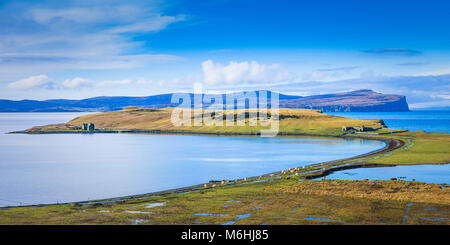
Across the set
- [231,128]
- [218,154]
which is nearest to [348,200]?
[218,154]

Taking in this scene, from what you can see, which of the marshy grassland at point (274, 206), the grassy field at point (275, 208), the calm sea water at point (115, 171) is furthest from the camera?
the calm sea water at point (115, 171)

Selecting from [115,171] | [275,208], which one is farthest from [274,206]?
[115,171]

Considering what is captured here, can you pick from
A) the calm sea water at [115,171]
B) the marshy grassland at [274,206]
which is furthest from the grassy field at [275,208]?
the calm sea water at [115,171]

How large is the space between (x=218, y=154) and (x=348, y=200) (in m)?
53.5

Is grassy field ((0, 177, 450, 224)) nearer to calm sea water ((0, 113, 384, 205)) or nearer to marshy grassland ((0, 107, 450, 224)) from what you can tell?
marshy grassland ((0, 107, 450, 224))

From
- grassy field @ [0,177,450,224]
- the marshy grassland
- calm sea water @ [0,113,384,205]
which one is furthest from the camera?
calm sea water @ [0,113,384,205]

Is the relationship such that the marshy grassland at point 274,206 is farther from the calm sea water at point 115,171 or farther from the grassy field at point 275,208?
the calm sea water at point 115,171

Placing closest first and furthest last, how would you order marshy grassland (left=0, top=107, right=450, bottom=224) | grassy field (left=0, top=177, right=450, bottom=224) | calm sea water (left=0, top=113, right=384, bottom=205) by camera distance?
grassy field (left=0, top=177, right=450, bottom=224)
marshy grassland (left=0, top=107, right=450, bottom=224)
calm sea water (left=0, top=113, right=384, bottom=205)

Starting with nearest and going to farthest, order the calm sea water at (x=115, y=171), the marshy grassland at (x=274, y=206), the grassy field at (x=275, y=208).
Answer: the grassy field at (x=275, y=208)
the marshy grassland at (x=274, y=206)
the calm sea water at (x=115, y=171)

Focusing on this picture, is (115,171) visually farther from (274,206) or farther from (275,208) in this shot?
(275,208)

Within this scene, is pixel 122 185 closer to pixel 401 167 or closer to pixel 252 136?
pixel 401 167

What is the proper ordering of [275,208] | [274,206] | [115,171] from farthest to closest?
[115,171]
[274,206]
[275,208]

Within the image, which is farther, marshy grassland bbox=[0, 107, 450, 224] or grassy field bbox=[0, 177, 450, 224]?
marshy grassland bbox=[0, 107, 450, 224]

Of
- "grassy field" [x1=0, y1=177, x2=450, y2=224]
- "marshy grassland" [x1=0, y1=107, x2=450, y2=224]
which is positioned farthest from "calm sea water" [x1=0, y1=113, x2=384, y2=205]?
"grassy field" [x1=0, y1=177, x2=450, y2=224]
